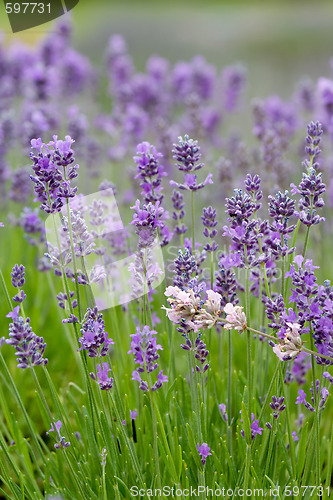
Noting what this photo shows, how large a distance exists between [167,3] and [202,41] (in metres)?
3.73

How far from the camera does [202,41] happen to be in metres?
12.2

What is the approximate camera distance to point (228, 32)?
1240 centimetres

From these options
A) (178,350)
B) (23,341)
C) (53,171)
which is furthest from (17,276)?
(178,350)

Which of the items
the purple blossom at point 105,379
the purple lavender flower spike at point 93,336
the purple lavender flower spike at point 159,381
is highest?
the purple lavender flower spike at point 93,336

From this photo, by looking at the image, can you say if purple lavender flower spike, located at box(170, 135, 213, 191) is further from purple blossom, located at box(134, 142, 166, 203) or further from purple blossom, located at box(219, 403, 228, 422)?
purple blossom, located at box(219, 403, 228, 422)

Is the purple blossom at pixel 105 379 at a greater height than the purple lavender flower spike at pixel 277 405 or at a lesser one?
greater

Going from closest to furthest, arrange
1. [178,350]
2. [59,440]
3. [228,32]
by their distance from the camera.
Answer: [59,440]
[178,350]
[228,32]

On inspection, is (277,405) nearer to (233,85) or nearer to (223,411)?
(223,411)

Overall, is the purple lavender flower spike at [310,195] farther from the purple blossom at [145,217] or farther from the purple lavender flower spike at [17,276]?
the purple lavender flower spike at [17,276]

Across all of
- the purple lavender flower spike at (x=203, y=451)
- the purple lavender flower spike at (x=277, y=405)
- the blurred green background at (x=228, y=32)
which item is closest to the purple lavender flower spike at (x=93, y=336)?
the purple lavender flower spike at (x=203, y=451)

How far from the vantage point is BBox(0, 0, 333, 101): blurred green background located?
9344mm

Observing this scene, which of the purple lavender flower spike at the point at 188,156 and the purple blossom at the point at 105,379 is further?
the purple lavender flower spike at the point at 188,156

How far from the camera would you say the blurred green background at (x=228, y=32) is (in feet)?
30.7

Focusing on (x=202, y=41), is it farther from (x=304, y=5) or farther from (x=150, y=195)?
(x=150, y=195)
